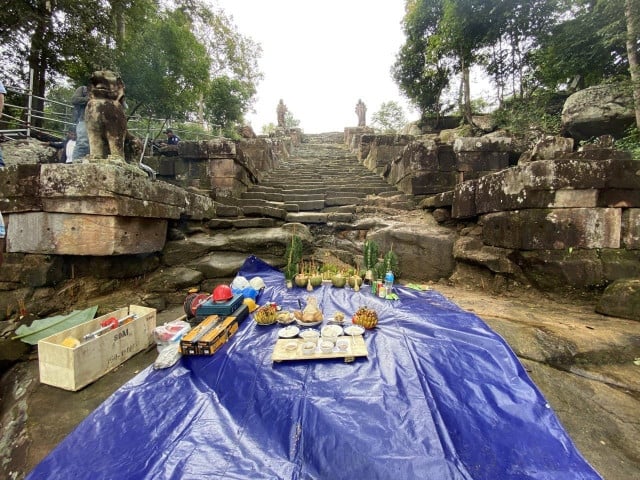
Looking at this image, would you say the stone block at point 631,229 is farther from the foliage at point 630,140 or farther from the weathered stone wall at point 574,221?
the foliage at point 630,140

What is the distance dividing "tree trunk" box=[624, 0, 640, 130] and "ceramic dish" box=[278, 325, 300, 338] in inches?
375

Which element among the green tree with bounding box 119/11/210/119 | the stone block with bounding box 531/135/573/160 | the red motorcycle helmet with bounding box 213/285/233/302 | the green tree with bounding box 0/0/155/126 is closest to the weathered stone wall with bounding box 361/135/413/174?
the stone block with bounding box 531/135/573/160

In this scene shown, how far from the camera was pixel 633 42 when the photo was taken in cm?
661

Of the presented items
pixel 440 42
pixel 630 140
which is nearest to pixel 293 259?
pixel 630 140

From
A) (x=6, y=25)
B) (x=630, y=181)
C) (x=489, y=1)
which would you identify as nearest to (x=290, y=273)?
(x=630, y=181)

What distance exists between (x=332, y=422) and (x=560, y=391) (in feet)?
5.38

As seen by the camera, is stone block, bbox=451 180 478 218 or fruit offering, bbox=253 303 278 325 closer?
fruit offering, bbox=253 303 278 325

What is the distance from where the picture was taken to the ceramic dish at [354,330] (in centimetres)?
238

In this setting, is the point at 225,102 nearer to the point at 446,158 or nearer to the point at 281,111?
the point at 281,111

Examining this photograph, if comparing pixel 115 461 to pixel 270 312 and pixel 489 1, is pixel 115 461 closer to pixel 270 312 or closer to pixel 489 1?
pixel 270 312

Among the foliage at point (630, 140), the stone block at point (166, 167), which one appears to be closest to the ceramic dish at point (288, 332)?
the stone block at point (166, 167)

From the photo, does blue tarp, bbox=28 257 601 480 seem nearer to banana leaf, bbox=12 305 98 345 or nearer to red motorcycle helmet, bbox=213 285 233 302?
red motorcycle helmet, bbox=213 285 233 302

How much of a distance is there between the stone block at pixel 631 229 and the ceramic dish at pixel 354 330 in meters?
3.43

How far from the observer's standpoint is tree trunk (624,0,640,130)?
638cm
